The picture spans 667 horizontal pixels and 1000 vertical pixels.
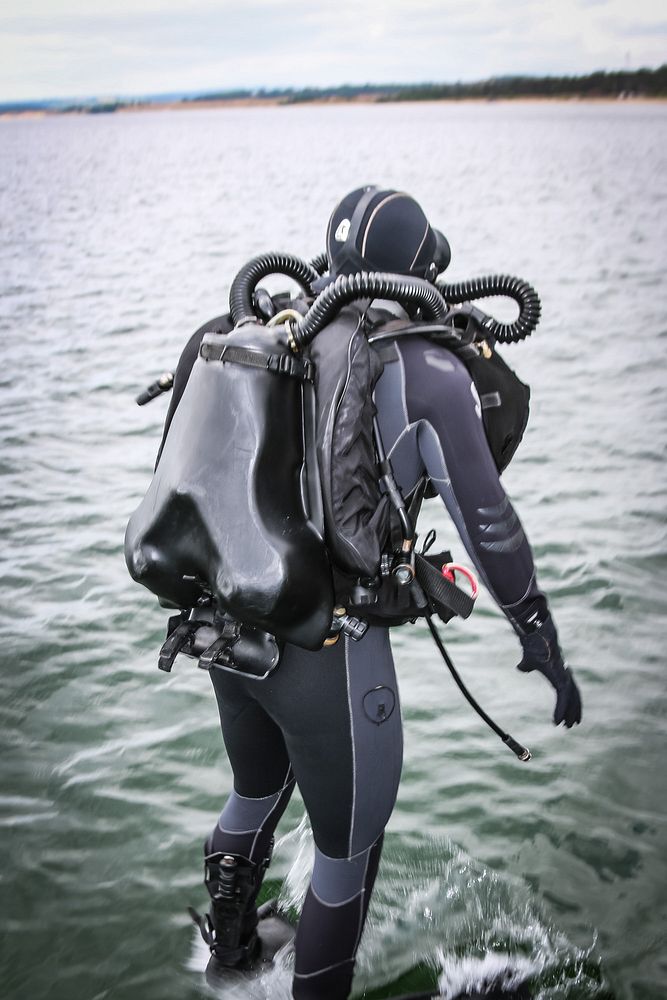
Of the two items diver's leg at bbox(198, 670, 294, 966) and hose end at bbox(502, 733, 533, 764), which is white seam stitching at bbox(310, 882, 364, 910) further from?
hose end at bbox(502, 733, 533, 764)

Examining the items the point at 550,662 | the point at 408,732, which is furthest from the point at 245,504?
the point at 408,732

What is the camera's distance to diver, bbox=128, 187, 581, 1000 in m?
1.82

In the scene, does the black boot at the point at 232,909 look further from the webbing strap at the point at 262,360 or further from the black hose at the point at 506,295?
the black hose at the point at 506,295

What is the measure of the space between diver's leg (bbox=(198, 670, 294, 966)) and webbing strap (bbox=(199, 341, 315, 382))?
671 millimetres

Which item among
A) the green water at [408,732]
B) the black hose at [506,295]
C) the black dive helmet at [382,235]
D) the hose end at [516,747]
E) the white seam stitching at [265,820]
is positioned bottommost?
the green water at [408,732]

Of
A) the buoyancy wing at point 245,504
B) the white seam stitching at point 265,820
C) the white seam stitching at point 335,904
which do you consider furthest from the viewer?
the white seam stitching at point 265,820

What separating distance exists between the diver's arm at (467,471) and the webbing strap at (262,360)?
0.18m

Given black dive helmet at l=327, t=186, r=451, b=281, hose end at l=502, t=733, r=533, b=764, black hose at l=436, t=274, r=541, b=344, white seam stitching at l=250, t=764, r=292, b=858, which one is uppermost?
black dive helmet at l=327, t=186, r=451, b=281

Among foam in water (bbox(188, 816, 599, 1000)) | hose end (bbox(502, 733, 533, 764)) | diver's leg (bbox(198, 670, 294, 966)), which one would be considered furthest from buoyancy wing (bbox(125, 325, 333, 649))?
foam in water (bbox(188, 816, 599, 1000))

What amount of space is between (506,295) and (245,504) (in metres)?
0.72

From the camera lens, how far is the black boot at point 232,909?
2.29 metres

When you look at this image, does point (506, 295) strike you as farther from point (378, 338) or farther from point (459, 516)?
point (459, 516)

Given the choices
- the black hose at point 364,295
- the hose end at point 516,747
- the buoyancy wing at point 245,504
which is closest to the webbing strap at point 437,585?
the buoyancy wing at point 245,504

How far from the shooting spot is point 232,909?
2344 millimetres
